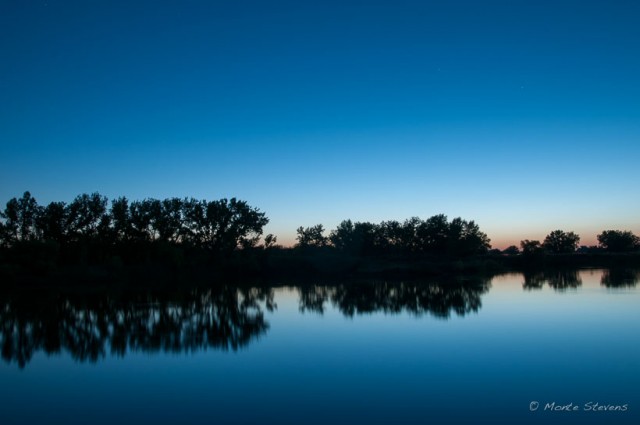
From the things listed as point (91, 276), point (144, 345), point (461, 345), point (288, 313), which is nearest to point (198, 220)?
point (91, 276)

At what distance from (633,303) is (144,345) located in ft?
92.0

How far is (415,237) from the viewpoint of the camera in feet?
323

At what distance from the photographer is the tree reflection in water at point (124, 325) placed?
1960 cm

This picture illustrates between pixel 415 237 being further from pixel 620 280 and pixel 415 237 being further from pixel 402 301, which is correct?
pixel 402 301

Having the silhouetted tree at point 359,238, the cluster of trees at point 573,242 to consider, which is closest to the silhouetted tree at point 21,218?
the silhouetted tree at point 359,238

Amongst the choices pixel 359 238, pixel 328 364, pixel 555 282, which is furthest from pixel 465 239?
pixel 328 364

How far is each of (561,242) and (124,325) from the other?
123153 mm

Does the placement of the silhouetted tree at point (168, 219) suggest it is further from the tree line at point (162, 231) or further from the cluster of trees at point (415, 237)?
the cluster of trees at point (415, 237)

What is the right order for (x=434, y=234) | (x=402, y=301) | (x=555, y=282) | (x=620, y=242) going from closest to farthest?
1. (x=402, y=301)
2. (x=555, y=282)
3. (x=434, y=234)
4. (x=620, y=242)

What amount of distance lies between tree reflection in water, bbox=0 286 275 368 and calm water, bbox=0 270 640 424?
0.13m

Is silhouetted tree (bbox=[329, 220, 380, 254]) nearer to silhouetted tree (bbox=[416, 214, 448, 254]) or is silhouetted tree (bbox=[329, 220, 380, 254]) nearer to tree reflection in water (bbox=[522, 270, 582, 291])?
silhouetted tree (bbox=[416, 214, 448, 254])

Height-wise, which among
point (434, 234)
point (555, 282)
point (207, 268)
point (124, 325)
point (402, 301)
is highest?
point (434, 234)

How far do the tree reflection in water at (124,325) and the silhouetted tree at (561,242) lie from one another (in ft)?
352

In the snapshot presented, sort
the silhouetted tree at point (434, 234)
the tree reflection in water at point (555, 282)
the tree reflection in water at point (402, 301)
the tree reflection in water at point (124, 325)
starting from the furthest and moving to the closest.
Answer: the silhouetted tree at point (434, 234)
the tree reflection in water at point (555, 282)
the tree reflection in water at point (402, 301)
the tree reflection in water at point (124, 325)
